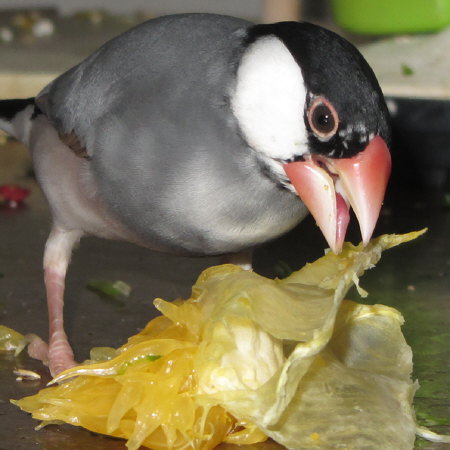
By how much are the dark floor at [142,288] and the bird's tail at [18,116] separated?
33 centimetres

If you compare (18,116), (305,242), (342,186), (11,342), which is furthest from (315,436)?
(305,242)

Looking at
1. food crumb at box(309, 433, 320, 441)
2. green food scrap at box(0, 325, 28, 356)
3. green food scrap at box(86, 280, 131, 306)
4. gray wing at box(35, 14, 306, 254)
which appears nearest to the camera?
food crumb at box(309, 433, 320, 441)

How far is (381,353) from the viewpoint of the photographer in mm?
1818

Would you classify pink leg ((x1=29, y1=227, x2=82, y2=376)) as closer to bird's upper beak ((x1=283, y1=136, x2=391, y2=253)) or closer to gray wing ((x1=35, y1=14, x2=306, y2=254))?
gray wing ((x1=35, y1=14, x2=306, y2=254))

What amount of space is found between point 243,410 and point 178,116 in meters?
0.55

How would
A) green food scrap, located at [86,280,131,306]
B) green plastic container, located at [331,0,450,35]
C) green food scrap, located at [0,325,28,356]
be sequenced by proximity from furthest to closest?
green plastic container, located at [331,0,450,35]
green food scrap, located at [86,280,131,306]
green food scrap, located at [0,325,28,356]

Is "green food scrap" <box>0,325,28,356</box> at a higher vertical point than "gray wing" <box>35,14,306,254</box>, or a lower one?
lower

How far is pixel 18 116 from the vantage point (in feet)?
8.00

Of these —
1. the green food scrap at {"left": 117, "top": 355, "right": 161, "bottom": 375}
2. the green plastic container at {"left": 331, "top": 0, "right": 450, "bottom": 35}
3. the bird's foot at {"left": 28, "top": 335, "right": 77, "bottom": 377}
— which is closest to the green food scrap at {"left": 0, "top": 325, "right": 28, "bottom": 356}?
the bird's foot at {"left": 28, "top": 335, "right": 77, "bottom": 377}

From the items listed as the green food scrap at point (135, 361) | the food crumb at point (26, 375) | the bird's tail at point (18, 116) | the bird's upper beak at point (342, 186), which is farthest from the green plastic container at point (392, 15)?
the green food scrap at point (135, 361)

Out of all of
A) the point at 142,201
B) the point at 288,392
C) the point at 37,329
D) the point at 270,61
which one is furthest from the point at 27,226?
the point at 288,392

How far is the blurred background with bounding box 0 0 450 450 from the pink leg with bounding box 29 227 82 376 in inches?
1.7

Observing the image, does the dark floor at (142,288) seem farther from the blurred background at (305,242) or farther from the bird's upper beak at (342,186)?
the bird's upper beak at (342,186)

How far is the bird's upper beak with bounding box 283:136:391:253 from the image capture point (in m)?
1.73
